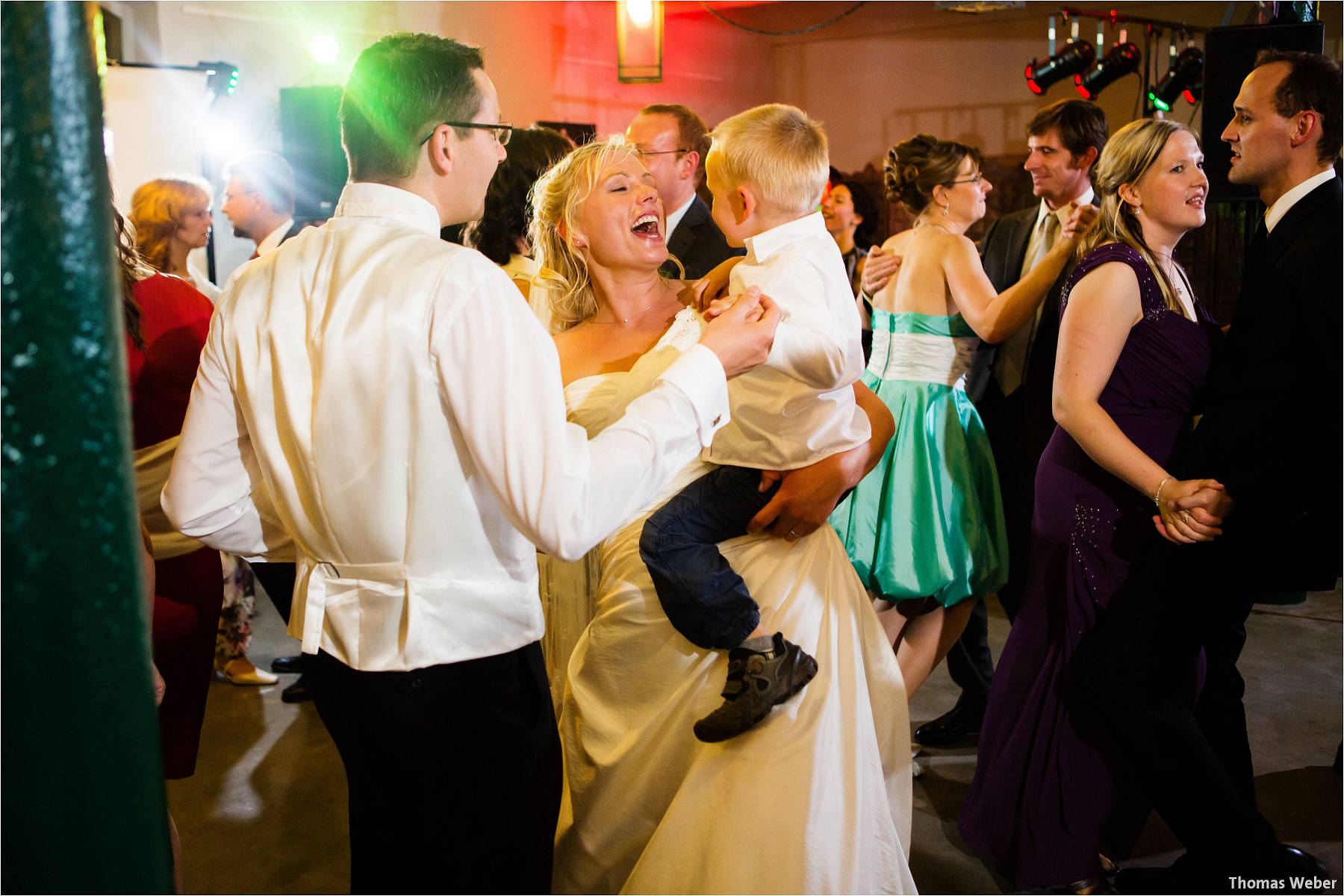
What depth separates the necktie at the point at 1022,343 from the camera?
3412mm

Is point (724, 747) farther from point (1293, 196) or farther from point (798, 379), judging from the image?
point (1293, 196)

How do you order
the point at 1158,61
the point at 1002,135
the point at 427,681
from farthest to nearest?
the point at 1002,135, the point at 1158,61, the point at 427,681

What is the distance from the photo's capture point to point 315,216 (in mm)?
7168

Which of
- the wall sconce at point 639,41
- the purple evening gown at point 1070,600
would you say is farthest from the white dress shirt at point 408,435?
the wall sconce at point 639,41

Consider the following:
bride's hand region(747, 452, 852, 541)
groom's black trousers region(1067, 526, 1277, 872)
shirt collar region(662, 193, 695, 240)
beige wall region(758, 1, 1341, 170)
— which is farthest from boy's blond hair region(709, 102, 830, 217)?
beige wall region(758, 1, 1341, 170)

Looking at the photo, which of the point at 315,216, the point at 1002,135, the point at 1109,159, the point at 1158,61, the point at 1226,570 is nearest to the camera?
the point at 1226,570

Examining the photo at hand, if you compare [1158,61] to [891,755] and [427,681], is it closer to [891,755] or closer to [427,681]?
[891,755]

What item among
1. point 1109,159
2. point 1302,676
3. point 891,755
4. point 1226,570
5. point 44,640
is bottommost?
point 1302,676

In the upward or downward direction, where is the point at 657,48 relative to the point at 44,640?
upward

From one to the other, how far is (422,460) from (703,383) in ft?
1.12

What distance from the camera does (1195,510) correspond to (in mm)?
2129

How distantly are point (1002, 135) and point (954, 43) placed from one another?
0.95m

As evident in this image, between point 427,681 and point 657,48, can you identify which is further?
point 657,48

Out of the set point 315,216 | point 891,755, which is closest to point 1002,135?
point 315,216
